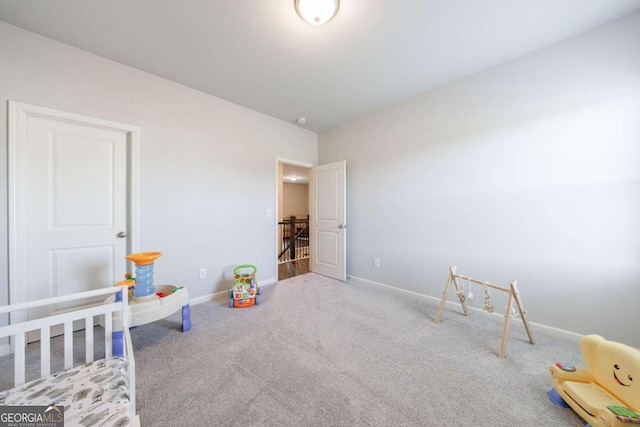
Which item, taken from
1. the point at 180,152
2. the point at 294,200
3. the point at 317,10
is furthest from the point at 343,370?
the point at 294,200

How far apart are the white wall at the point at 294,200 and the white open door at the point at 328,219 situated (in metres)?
5.69

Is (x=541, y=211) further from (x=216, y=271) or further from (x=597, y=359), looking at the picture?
(x=216, y=271)

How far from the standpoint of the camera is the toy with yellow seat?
1058 mm

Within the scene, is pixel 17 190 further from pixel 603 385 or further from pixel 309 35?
pixel 603 385

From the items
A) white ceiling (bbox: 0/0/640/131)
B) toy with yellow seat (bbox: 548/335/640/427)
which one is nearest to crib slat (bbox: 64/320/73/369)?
white ceiling (bbox: 0/0/640/131)

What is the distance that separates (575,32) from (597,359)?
8.03 ft

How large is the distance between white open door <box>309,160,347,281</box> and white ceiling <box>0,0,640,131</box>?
1424mm

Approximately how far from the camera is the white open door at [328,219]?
138 inches

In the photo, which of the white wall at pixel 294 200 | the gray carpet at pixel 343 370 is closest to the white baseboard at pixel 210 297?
the gray carpet at pixel 343 370

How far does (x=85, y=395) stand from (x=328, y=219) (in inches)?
122

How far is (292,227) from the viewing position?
489 cm

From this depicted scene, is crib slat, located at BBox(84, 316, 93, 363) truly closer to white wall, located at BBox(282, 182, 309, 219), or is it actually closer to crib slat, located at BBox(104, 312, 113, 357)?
crib slat, located at BBox(104, 312, 113, 357)

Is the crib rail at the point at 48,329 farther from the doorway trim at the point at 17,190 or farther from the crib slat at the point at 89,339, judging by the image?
the doorway trim at the point at 17,190

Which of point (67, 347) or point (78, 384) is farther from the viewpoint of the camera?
point (67, 347)
